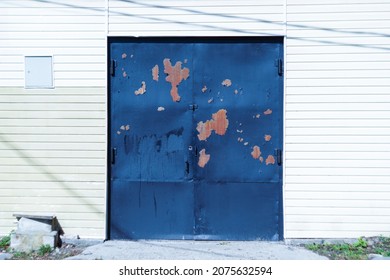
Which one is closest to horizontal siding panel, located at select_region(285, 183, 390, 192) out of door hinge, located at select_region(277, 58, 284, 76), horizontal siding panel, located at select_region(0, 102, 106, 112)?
door hinge, located at select_region(277, 58, 284, 76)

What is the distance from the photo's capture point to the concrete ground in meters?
→ 6.13

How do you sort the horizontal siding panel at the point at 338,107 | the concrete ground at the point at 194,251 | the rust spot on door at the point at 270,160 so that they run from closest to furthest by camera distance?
1. the concrete ground at the point at 194,251
2. the horizontal siding panel at the point at 338,107
3. the rust spot on door at the point at 270,160

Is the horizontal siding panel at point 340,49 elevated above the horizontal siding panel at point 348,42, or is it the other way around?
the horizontal siding panel at point 348,42

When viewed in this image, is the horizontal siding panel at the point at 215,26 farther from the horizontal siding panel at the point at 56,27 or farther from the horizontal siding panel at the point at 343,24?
the horizontal siding panel at the point at 56,27

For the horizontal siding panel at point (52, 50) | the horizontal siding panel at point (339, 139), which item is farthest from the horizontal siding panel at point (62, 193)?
the horizontal siding panel at point (339, 139)

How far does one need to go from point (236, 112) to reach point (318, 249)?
2086 mm

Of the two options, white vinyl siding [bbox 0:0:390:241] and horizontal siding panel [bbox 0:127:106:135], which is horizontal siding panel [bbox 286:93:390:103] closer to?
white vinyl siding [bbox 0:0:390:241]

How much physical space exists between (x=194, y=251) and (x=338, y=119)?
2574 mm

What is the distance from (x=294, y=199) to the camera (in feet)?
22.0

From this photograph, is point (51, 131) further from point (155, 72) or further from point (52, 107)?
point (155, 72)

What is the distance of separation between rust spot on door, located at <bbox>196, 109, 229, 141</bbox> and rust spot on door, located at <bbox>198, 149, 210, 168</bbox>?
0.23 metres

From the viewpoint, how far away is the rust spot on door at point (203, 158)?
22.2 ft

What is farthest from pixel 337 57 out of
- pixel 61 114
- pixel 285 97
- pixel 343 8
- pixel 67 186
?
pixel 67 186

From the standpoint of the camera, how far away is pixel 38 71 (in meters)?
6.79
